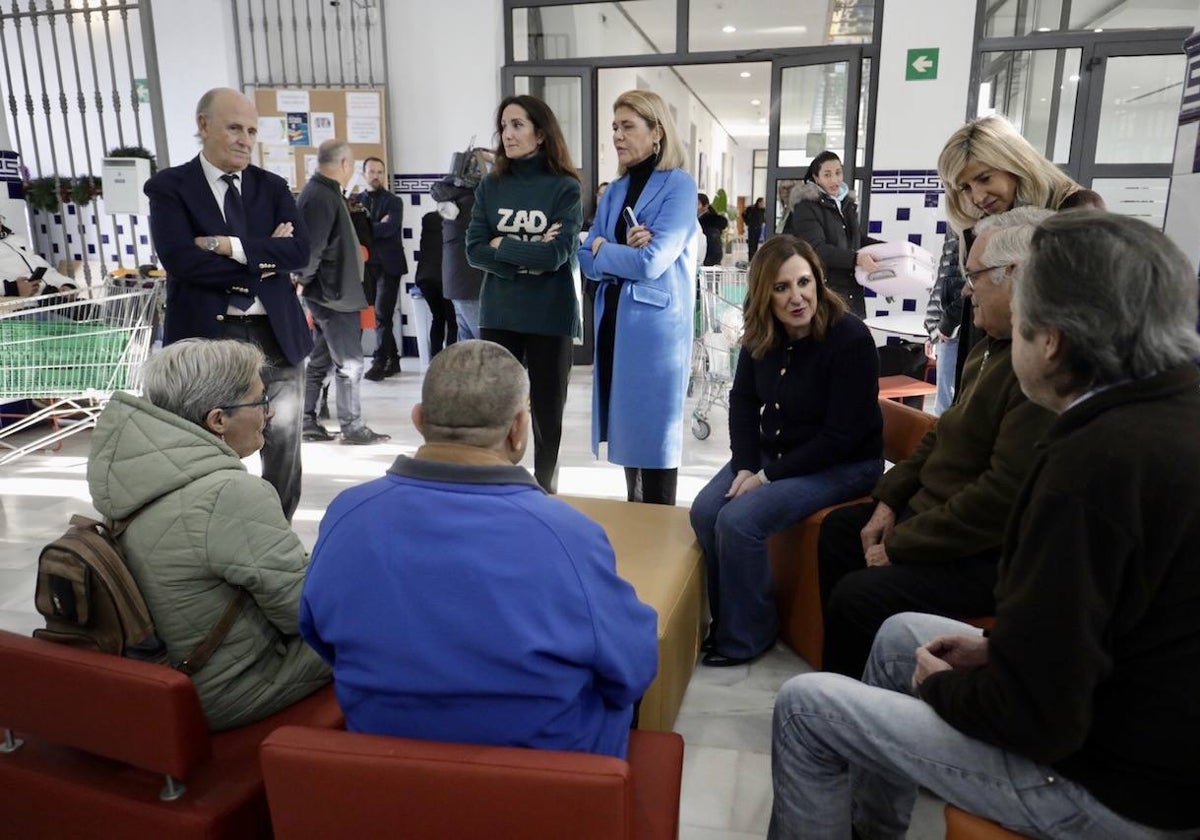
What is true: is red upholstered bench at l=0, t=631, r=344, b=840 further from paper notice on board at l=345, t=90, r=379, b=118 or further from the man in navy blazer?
paper notice on board at l=345, t=90, r=379, b=118

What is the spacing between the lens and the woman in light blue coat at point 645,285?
3.03 metres

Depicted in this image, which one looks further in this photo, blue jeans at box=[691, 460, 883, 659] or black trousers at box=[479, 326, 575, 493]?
black trousers at box=[479, 326, 575, 493]

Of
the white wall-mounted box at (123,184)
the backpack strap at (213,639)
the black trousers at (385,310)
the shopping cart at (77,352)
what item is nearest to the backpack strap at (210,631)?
the backpack strap at (213,639)

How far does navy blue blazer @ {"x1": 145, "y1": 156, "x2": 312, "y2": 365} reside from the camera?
2797 millimetres

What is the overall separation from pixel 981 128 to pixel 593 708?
2038 millimetres

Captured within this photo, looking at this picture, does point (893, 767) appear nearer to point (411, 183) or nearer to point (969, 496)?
point (969, 496)

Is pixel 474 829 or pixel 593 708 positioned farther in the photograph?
pixel 593 708

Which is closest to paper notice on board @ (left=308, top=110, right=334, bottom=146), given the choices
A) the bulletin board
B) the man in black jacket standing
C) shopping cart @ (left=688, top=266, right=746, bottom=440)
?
the bulletin board

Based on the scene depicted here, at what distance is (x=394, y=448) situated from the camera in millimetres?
4922

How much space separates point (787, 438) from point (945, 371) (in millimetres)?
1369

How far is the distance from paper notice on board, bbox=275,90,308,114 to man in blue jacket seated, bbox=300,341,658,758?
681 cm

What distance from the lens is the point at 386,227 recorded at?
6.72 m

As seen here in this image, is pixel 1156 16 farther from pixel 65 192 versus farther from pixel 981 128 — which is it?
pixel 65 192

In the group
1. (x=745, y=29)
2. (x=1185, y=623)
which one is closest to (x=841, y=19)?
(x=745, y=29)
